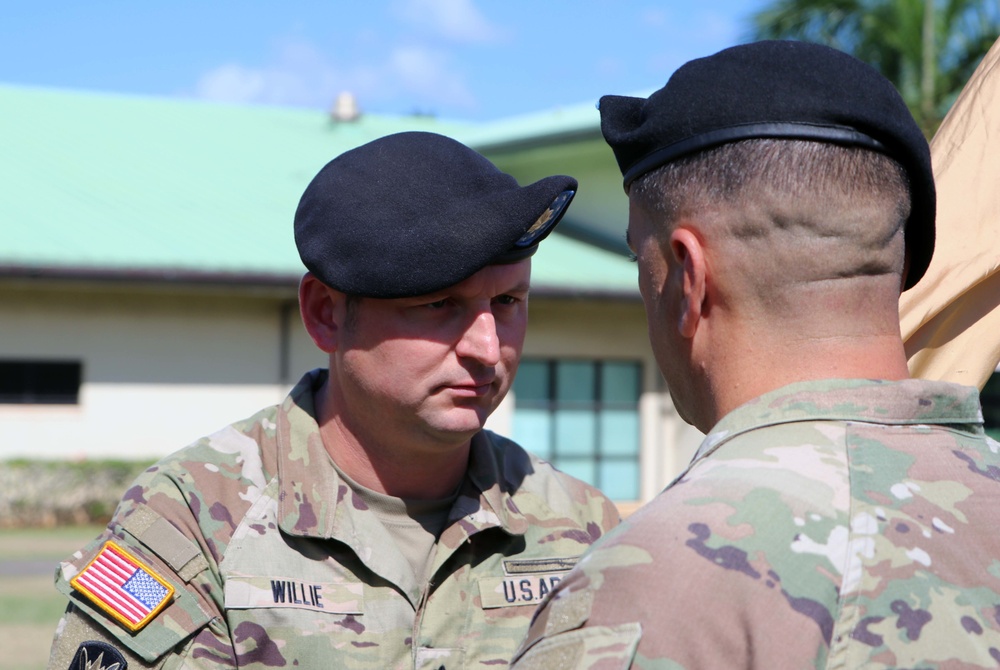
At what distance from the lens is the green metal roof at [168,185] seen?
44.3 feet

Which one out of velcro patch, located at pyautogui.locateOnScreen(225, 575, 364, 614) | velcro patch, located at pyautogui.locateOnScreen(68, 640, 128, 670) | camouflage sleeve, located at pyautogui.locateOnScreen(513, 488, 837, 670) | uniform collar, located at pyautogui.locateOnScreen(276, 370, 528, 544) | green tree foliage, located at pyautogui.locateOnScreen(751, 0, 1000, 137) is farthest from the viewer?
green tree foliage, located at pyautogui.locateOnScreen(751, 0, 1000, 137)

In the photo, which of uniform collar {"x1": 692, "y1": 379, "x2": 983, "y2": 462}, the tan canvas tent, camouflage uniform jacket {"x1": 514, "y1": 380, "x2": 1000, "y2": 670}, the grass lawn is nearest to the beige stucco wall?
the grass lawn

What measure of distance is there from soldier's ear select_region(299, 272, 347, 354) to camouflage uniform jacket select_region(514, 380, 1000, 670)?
1.21 meters

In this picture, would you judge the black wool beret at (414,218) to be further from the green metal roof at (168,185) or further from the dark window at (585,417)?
the dark window at (585,417)

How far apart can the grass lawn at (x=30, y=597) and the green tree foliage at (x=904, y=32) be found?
13112mm

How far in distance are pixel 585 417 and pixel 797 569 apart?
13.8 m

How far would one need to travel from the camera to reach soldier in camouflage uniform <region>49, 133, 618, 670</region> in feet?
7.73

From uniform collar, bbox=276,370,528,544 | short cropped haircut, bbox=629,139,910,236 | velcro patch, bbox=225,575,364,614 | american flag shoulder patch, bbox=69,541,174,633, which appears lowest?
velcro patch, bbox=225,575,364,614

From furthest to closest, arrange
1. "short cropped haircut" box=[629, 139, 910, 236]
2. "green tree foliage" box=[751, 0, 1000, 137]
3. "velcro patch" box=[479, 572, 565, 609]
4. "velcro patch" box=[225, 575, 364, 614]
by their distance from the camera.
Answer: "green tree foliage" box=[751, 0, 1000, 137]
"velcro patch" box=[479, 572, 565, 609]
"velcro patch" box=[225, 575, 364, 614]
"short cropped haircut" box=[629, 139, 910, 236]

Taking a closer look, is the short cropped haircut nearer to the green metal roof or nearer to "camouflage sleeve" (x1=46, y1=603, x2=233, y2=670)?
"camouflage sleeve" (x1=46, y1=603, x2=233, y2=670)

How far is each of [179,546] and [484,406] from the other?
69 cm

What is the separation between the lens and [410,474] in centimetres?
267

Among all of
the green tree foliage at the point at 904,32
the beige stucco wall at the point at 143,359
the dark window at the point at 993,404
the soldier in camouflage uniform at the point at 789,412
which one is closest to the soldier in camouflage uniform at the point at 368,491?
the soldier in camouflage uniform at the point at 789,412

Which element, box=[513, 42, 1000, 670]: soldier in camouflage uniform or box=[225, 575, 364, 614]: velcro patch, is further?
box=[225, 575, 364, 614]: velcro patch
